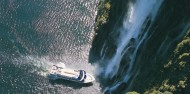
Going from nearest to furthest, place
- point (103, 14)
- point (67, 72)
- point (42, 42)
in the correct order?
point (67, 72) → point (103, 14) → point (42, 42)

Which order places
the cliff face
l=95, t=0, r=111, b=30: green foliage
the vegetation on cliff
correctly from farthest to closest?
l=95, t=0, r=111, b=30: green foliage → the cliff face → the vegetation on cliff

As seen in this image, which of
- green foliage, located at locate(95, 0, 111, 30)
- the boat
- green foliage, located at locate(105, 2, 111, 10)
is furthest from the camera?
green foliage, located at locate(105, 2, 111, 10)

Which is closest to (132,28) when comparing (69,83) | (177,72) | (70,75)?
(70,75)

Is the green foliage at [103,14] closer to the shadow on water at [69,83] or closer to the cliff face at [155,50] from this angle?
the cliff face at [155,50]

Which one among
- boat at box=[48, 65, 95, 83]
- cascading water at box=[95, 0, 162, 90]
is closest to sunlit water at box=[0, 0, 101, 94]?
boat at box=[48, 65, 95, 83]

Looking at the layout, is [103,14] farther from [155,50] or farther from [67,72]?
[155,50]

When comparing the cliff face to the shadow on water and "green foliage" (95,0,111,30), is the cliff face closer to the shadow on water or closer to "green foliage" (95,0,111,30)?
"green foliage" (95,0,111,30)

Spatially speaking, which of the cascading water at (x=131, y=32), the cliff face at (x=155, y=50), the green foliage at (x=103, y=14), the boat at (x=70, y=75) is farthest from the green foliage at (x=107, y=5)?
the boat at (x=70, y=75)
